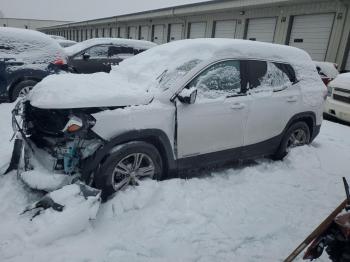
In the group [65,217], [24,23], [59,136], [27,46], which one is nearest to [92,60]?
[27,46]

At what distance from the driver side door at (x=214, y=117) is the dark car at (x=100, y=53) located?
7049 mm

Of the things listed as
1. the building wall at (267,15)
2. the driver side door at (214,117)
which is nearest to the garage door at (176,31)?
the building wall at (267,15)

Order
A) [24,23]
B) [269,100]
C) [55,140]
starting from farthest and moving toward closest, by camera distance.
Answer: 1. [24,23]
2. [269,100]
3. [55,140]

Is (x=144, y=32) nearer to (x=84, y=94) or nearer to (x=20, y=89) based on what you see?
(x=20, y=89)

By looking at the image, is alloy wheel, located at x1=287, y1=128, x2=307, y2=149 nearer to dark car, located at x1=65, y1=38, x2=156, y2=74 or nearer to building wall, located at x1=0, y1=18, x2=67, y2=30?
dark car, located at x1=65, y1=38, x2=156, y2=74

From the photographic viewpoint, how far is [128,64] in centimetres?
480

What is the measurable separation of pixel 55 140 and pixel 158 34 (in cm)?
2329

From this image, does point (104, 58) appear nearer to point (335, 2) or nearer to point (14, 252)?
point (14, 252)

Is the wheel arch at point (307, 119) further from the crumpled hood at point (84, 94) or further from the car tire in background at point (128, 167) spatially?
the crumpled hood at point (84, 94)

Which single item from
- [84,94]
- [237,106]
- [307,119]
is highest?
[84,94]

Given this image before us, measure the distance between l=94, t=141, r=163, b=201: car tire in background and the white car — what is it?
18.0ft

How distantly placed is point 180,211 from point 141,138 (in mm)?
900

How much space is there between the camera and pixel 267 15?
52.5 ft

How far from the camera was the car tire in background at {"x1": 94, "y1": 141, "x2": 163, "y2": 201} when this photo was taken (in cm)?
333
